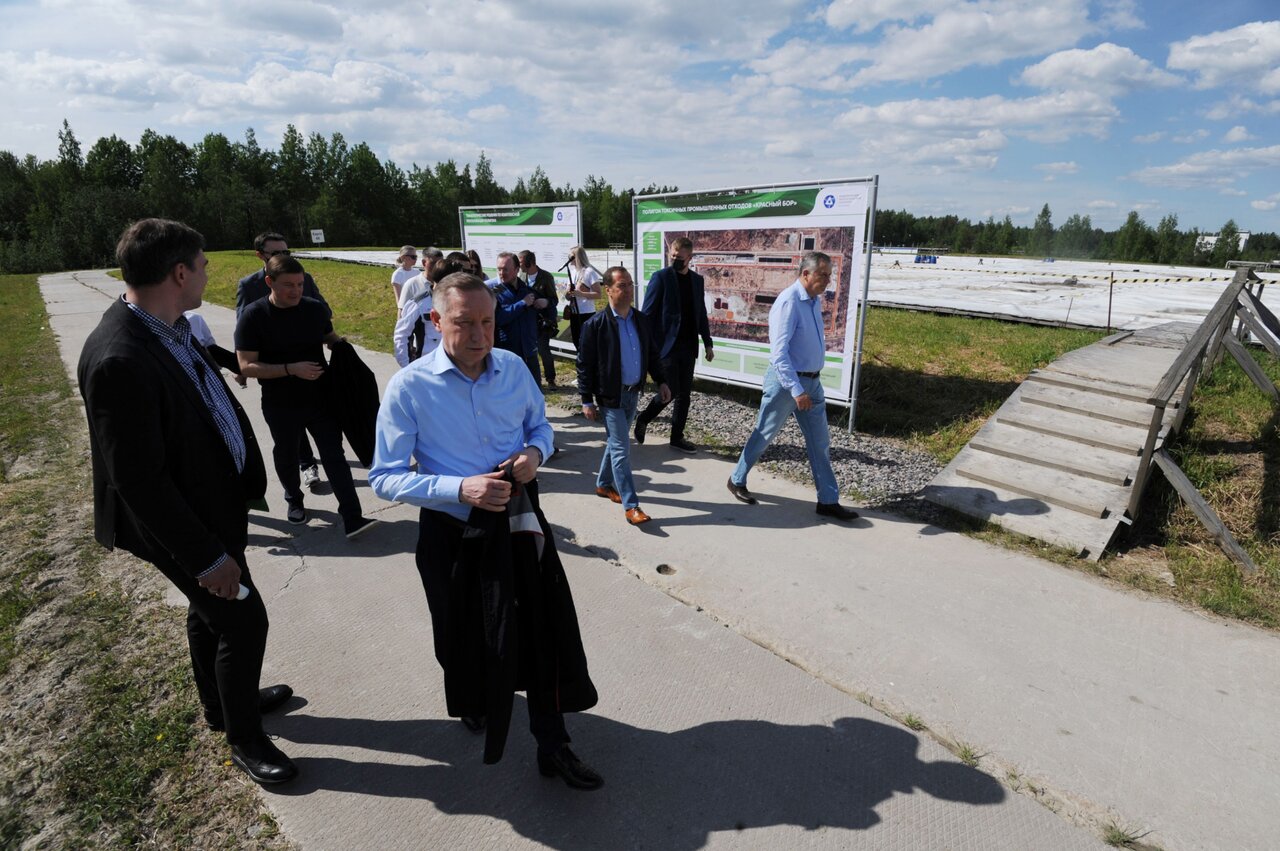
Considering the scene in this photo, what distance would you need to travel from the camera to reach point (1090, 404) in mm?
6312

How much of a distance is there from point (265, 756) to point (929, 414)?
7251 millimetres

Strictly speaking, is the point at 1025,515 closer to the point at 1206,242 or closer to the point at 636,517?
the point at 636,517

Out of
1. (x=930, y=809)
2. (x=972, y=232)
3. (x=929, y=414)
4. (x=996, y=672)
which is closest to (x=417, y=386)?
(x=930, y=809)

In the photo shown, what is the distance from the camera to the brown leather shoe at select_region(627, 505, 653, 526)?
4.94 m

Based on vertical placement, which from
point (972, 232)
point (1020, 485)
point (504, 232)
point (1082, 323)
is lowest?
point (1020, 485)

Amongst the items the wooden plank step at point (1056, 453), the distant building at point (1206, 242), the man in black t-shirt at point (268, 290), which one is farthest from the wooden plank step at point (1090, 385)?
the distant building at point (1206, 242)

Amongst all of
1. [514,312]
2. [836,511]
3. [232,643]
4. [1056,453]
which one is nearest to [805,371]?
[836,511]

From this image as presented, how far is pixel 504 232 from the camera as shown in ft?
35.9

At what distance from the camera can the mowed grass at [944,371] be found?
7324 millimetres

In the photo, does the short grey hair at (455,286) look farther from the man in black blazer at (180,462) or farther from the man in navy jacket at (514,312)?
the man in navy jacket at (514,312)

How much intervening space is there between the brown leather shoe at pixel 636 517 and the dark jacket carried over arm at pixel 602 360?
2.74 ft

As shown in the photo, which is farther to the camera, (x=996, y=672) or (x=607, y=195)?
(x=607, y=195)

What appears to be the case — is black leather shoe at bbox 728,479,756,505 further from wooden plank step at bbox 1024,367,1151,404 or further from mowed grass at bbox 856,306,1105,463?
wooden plank step at bbox 1024,367,1151,404

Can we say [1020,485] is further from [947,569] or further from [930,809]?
[930,809]
